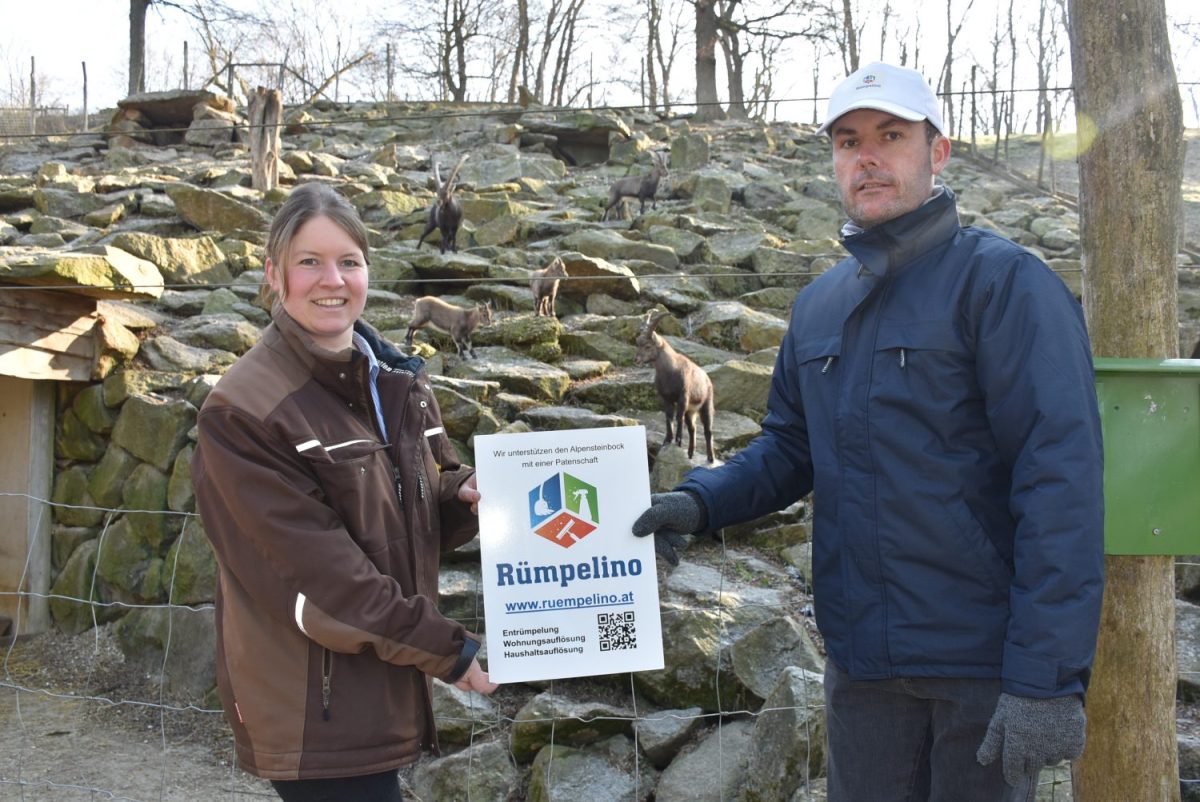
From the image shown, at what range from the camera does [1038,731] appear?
1767 mm

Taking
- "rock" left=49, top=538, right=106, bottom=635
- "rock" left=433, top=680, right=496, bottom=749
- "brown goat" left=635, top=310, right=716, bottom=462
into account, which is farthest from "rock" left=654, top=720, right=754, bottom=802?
"rock" left=49, top=538, right=106, bottom=635

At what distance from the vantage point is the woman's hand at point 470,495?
7.88 feet

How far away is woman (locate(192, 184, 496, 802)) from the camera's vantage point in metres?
1.94

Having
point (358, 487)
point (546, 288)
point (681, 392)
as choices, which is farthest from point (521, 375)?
point (358, 487)

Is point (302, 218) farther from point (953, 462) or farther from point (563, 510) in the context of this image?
point (953, 462)

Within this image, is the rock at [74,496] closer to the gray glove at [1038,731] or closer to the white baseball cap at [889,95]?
the white baseball cap at [889,95]

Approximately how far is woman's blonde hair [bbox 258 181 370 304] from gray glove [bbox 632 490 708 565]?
903 millimetres

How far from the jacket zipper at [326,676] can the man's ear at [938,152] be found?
1603mm

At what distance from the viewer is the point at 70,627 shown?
6738 mm

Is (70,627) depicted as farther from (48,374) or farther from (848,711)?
(848,711)

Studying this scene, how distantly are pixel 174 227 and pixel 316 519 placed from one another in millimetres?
11318

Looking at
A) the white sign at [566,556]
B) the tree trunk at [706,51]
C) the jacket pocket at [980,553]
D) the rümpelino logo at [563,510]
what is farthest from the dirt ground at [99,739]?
the tree trunk at [706,51]

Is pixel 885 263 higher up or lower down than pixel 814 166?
lower down

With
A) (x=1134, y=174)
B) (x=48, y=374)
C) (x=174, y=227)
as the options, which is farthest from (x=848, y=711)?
(x=174, y=227)
